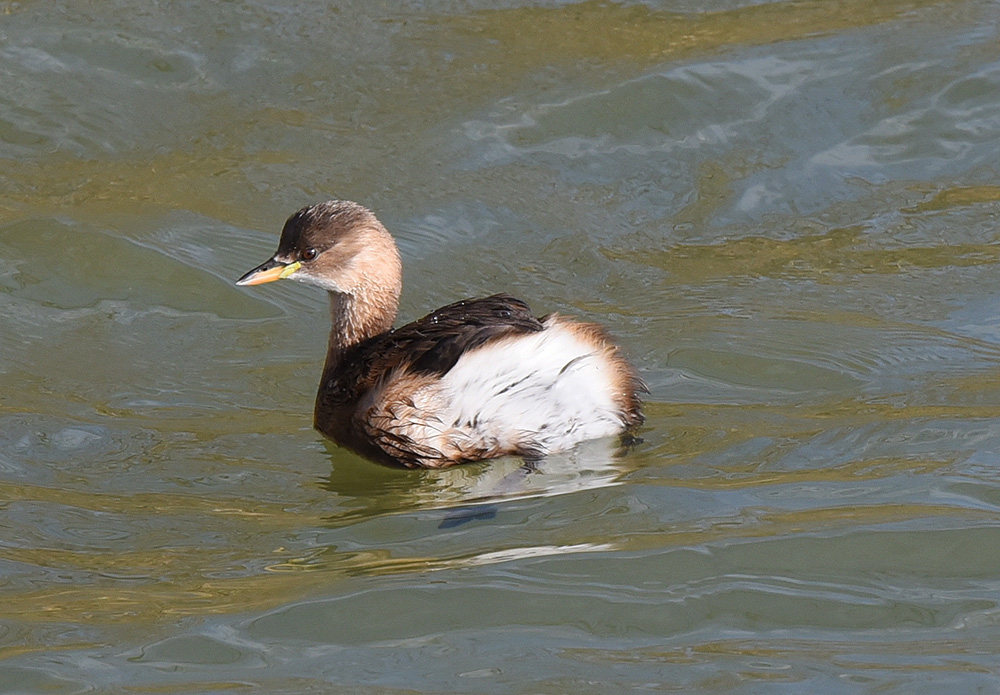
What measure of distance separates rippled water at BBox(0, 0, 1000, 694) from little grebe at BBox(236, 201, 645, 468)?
0.11 meters

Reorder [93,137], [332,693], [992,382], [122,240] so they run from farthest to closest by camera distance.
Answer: [93,137] < [122,240] < [992,382] < [332,693]

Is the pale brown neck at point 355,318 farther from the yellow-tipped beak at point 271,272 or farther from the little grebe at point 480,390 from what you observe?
the little grebe at point 480,390

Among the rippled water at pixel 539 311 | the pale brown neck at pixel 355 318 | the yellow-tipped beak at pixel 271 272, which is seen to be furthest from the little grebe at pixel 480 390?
the yellow-tipped beak at pixel 271 272

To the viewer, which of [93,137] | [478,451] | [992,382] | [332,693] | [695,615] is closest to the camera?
[332,693]

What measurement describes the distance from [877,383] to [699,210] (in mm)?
1804

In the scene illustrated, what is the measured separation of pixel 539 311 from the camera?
241 inches

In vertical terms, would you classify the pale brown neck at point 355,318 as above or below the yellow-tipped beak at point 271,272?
below

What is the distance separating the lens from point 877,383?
5273 mm

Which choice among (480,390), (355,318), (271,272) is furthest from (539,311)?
(480,390)

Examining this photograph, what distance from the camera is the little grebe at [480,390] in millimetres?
4625

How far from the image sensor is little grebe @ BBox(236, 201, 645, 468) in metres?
4.62

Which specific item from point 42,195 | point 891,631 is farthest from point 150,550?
point 42,195

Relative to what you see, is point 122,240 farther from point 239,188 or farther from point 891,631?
point 891,631

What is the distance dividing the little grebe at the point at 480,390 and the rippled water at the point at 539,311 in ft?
0.35
